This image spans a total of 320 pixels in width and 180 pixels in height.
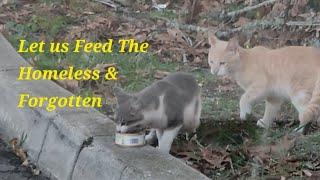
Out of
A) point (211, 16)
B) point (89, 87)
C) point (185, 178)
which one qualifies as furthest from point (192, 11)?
point (185, 178)

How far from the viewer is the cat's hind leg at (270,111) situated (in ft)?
19.0

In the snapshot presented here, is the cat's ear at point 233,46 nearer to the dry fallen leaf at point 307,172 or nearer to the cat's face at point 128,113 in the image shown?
the cat's face at point 128,113

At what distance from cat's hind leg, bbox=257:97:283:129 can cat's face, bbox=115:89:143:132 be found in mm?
1356

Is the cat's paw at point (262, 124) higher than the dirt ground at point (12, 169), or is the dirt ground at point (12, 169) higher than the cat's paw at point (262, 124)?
the cat's paw at point (262, 124)

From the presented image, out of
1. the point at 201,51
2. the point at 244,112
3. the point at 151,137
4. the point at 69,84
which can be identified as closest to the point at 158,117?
the point at 151,137

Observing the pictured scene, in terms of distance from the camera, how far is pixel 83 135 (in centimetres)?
488

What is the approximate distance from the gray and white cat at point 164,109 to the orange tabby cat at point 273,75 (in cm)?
73

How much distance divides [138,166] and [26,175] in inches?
42.5

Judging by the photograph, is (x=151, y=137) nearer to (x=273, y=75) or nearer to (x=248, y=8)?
(x=273, y=75)

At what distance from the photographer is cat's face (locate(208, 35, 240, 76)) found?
6.15 m

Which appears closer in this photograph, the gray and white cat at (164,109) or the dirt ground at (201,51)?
the gray and white cat at (164,109)

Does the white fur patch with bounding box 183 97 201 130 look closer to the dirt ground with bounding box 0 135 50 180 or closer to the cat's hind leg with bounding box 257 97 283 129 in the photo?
the cat's hind leg with bounding box 257 97 283 129

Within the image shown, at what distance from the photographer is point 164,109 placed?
5.00 m

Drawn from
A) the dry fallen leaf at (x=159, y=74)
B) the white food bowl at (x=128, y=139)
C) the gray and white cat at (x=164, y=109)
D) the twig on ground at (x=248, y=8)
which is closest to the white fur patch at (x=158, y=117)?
the gray and white cat at (x=164, y=109)
